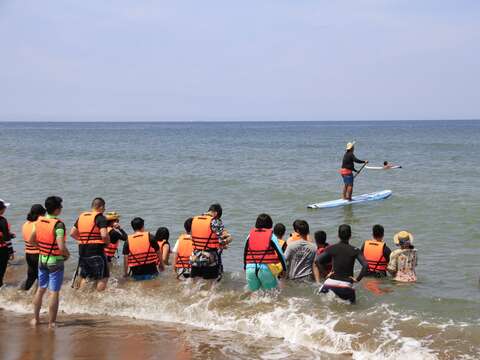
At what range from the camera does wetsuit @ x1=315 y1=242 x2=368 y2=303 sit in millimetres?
7301

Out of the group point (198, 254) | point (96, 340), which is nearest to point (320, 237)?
→ point (198, 254)

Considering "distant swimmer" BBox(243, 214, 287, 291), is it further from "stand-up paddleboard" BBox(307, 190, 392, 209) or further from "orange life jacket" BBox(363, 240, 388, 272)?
"stand-up paddleboard" BBox(307, 190, 392, 209)

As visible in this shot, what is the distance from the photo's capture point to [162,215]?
57.4 ft

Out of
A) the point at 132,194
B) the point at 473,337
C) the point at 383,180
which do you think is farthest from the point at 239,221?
the point at 383,180

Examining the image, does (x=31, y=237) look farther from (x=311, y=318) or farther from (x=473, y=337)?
(x=473, y=337)

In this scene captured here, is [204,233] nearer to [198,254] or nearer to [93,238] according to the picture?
[198,254]

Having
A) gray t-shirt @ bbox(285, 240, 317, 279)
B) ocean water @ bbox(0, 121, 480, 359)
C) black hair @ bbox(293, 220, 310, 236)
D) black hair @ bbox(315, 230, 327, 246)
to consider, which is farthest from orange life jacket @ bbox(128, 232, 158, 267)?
black hair @ bbox(315, 230, 327, 246)

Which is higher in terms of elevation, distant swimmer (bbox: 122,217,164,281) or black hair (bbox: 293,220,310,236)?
black hair (bbox: 293,220,310,236)

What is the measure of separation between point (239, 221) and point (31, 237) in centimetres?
914

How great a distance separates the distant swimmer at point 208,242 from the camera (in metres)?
8.41

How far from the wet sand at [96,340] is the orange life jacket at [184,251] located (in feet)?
4.30

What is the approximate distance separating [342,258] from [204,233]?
2.07 metres

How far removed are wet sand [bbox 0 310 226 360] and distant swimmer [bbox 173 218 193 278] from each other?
130 centimetres

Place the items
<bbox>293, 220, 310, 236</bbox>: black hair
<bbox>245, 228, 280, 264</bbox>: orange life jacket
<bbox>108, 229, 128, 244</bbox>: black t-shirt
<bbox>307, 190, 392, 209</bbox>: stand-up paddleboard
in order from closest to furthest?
<bbox>245, 228, 280, 264</bbox>: orange life jacket
<bbox>293, 220, 310, 236</bbox>: black hair
<bbox>108, 229, 128, 244</bbox>: black t-shirt
<bbox>307, 190, 392, 209</bbox>: stand-up paddleboard
